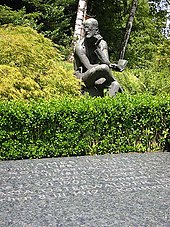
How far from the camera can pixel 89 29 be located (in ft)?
24.5

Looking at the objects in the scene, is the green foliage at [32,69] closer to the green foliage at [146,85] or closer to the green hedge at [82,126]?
the green hedge at [82,126]

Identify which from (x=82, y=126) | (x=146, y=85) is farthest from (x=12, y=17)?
(x=82, y=126)

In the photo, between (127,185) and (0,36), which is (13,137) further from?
(0,36)

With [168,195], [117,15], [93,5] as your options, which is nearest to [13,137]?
[168,195]

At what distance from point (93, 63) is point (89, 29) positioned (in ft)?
2.41

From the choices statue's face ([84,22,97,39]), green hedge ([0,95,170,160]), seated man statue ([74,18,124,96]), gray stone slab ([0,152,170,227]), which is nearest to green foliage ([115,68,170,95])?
seated man statue ([74,18,124,96])

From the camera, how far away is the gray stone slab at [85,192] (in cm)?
342

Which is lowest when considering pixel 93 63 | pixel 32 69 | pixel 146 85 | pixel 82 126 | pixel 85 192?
pixel 85 192

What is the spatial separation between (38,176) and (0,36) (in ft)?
12.4

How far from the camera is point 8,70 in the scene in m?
6.77

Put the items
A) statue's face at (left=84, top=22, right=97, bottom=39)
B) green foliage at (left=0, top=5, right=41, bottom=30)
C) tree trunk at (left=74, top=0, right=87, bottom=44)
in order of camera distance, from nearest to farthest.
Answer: statue's face at (left=84, top=22, right=97, bottom=39) → green foliage at (left=0, top=5, right=41, bottom=30) → tree trunk at (left=74, top=0, right=87, bottom=44)

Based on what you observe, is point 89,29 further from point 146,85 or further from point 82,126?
point 146,85

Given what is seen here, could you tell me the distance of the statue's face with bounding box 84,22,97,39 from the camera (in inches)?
293

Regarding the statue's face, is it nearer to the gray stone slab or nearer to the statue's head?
the statue's head
